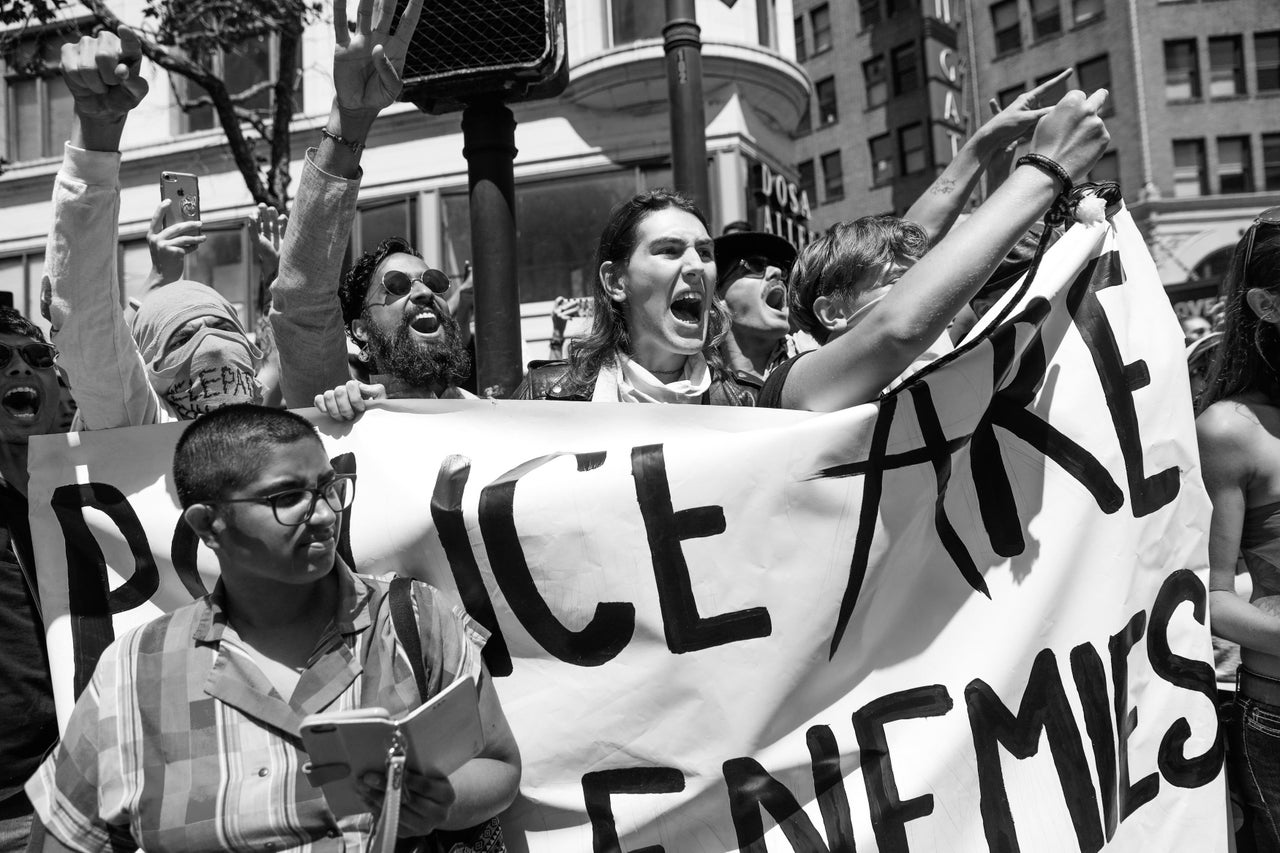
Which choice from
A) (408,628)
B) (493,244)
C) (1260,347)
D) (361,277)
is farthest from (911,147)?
(408,628)

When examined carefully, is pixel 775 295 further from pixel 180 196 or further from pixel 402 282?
pixel 180 196

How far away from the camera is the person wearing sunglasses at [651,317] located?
9.74ft

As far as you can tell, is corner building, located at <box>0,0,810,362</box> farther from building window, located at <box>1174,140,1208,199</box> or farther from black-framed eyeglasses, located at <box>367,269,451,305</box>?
building window, located at <box>1174,140,1208,199</box>

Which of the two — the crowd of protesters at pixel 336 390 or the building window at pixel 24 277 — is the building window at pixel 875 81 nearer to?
the building window at pixel 24 277

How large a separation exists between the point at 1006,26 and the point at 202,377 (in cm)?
3743

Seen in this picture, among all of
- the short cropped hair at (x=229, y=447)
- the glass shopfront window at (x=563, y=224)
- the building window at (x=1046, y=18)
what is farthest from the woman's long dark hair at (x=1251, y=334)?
the building window at (x=1046, y=18)

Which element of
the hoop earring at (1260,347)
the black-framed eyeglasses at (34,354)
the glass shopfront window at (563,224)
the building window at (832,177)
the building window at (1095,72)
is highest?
the building window at (1095,72)

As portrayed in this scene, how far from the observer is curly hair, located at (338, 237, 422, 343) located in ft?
10.8

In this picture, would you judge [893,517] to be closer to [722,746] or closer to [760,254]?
[722,746]

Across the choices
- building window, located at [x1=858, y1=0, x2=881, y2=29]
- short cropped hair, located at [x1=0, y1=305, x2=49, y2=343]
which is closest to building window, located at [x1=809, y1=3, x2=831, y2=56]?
building window, located at [x1=858, y1=0, x2=881, y2=29]

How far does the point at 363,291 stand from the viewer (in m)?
3.30

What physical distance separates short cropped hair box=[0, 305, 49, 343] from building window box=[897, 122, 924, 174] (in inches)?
1438

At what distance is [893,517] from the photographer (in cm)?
253

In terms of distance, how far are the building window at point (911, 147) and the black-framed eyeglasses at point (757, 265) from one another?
34.3 meters
